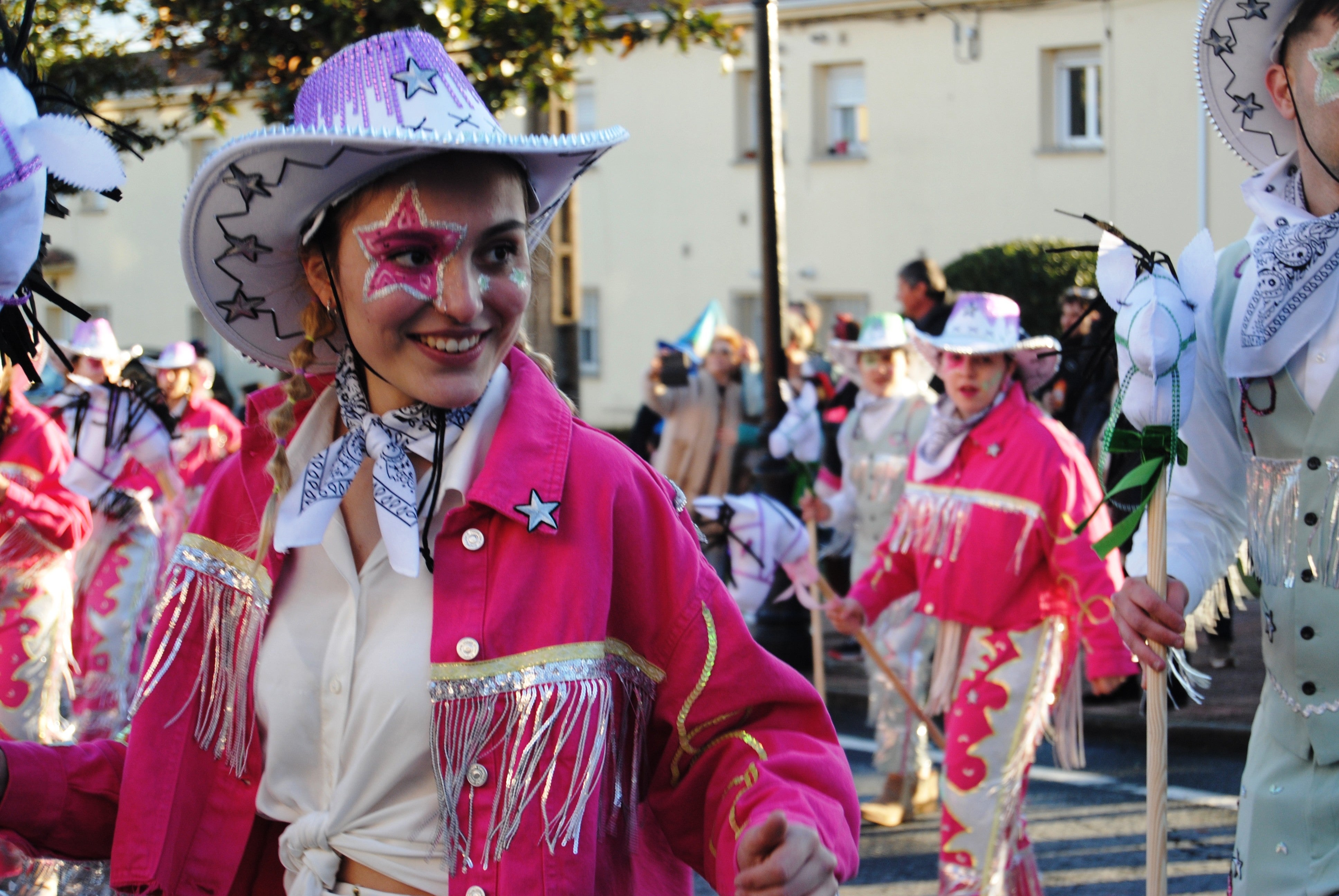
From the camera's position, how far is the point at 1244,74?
3.17 metres

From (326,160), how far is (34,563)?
181 inches

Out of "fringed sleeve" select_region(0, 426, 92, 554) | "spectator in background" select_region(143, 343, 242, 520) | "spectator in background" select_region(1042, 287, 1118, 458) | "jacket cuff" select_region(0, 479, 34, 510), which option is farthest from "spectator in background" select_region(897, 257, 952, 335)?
"jacket cuff" select_region(0, 479, 34, 510)

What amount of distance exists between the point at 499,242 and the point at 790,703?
2.82 ft

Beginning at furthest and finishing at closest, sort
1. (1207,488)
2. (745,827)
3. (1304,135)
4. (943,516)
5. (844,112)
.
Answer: (844,112)
(943,516)
(1207,488)
(1304,135)
(745,827)

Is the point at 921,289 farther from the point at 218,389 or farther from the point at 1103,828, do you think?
the point at 218,389

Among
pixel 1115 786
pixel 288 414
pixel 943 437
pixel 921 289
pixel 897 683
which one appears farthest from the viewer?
A: pixel 921 289

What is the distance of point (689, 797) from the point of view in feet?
7.41

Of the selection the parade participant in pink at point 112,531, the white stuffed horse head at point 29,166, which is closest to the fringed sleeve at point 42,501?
the parade participant in pink at point 112,531

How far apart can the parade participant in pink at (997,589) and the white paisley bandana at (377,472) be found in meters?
3.38

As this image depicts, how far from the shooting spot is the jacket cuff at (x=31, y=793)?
230cm

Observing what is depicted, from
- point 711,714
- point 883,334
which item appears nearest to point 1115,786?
point 883,334

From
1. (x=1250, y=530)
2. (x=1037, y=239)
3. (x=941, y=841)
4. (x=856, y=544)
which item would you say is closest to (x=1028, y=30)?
(x=1037, y=239)

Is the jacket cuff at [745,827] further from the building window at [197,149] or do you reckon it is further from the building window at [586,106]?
the building window at [197,149]

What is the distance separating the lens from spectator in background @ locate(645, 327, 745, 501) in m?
11.5
